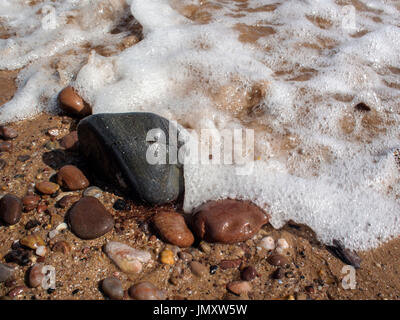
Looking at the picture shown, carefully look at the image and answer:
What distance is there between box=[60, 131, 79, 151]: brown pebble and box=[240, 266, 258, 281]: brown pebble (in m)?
1.58

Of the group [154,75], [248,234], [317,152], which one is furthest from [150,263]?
[154,75]

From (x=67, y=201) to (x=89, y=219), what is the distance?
0.84 ft

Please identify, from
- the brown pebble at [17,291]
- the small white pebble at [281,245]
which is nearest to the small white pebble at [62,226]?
the brown pebble at [17,291]

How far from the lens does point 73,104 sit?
2.86m

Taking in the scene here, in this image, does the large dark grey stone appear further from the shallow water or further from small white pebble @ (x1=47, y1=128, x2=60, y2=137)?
small white pebble @ (x1=47, y1=128, x2=60, y2=137)

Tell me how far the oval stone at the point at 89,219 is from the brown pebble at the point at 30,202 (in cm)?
27

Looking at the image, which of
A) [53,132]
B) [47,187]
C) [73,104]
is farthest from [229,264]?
[73,104]

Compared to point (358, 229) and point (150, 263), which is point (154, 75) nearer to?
point (150, 263)

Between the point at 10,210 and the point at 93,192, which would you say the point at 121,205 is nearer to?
the point at 93,192

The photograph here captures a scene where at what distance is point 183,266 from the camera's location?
197 cm

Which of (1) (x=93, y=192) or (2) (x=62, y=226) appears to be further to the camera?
(1) (x=93, y=192)

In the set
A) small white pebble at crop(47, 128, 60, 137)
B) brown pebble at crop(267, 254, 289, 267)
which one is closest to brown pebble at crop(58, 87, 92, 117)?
small white pebble at crop(47, 128, 60, 137)
